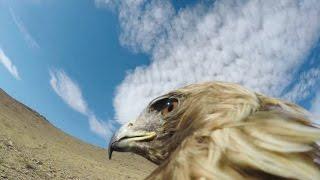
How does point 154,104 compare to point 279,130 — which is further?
point 154,104

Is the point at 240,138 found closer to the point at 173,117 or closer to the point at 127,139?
the point at 173,117

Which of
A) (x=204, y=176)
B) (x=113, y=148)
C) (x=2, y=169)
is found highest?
(x=2, y=169)

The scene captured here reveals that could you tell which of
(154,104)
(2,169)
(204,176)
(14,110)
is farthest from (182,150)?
(14,110)

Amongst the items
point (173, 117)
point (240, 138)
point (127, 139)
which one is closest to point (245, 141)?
point (240, 138)

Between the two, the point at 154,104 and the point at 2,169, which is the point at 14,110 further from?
the point at 154,104

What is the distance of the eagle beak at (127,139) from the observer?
16.9 ft

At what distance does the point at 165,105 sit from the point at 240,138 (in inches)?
76.6

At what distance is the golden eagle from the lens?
2.74m

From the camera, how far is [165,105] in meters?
4.82

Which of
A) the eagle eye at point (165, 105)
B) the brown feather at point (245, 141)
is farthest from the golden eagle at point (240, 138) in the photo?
the eagle eye at point (165, 105)

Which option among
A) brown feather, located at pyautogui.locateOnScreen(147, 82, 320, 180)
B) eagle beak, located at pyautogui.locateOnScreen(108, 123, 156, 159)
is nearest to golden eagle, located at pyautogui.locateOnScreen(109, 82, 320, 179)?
brown feather, located at pyautogui.locateOnScreen(147, 82, 320, 180)

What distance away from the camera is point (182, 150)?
3.31m

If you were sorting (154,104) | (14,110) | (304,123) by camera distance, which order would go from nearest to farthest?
(304,123) → (154,104) → (14,110)

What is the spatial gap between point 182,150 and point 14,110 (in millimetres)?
74621
